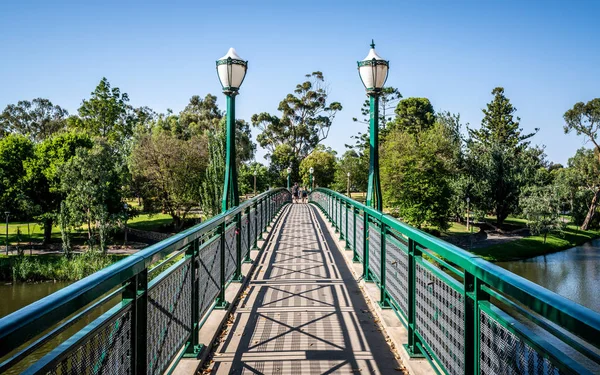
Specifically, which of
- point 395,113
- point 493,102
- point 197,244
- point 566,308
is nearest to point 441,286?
point 566,308

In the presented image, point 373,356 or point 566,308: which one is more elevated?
point 566,308

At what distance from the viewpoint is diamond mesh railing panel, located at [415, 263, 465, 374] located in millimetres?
2604

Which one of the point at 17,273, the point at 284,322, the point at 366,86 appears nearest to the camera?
the point at 284,322

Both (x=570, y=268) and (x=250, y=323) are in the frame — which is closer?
(x=250, y=323)

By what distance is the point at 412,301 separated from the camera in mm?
3604

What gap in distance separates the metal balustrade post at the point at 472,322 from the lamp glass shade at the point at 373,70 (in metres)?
5.28

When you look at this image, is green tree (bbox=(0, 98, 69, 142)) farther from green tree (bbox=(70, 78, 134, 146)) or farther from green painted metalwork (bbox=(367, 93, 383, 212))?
green painted metalwork (bbox=(367, 93, 383, 212))

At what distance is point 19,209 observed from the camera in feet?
104

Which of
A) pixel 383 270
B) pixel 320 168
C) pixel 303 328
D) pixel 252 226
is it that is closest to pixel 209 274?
pixel 303 328

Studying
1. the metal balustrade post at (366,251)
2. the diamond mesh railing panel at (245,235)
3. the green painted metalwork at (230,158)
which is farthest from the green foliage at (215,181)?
the metal balustrade post at (366,251)

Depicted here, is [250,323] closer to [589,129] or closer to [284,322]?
[284,322]

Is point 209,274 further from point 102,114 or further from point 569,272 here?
point 102,114

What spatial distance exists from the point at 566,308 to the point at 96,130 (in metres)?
70.4

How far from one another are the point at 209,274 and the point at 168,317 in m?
1.36
